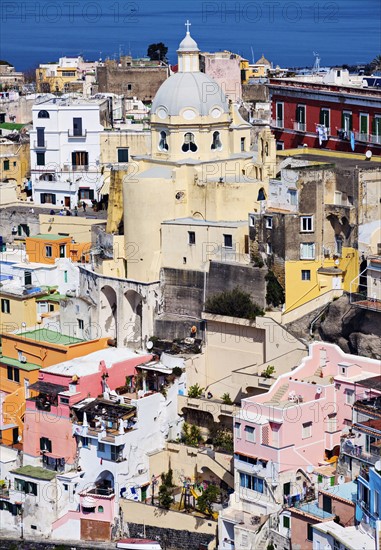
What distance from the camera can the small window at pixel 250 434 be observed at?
41531 mm

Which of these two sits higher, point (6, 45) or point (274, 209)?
point (6, 45)

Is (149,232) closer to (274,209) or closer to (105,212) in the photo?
(274,209)

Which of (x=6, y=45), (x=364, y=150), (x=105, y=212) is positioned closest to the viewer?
(x=364, y=150)

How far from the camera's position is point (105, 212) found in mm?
56812

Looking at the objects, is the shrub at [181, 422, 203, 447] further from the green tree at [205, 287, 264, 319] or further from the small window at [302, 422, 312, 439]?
the small window at [302, 422, 312, 439]

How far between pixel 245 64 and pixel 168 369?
37067 millimetres

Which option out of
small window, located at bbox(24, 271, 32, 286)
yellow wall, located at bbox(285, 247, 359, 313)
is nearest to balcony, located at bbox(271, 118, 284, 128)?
small window, located at bbox(24, 271, 32, 286)

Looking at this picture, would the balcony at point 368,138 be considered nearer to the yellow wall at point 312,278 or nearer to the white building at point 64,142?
the yellow wall at point 312,278

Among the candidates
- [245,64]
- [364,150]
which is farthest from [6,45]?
[364,150]

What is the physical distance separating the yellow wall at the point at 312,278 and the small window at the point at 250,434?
5.55 metres

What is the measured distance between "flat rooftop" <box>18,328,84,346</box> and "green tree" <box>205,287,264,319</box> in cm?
529

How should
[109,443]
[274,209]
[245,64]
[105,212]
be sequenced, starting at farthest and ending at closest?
[245,64] → [105,212] → [274,209] → [109,443]

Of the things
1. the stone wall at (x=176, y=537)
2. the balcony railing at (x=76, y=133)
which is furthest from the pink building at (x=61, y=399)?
the balcony railing at (x=76, y=133)

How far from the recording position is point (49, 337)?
5041 centimetres
